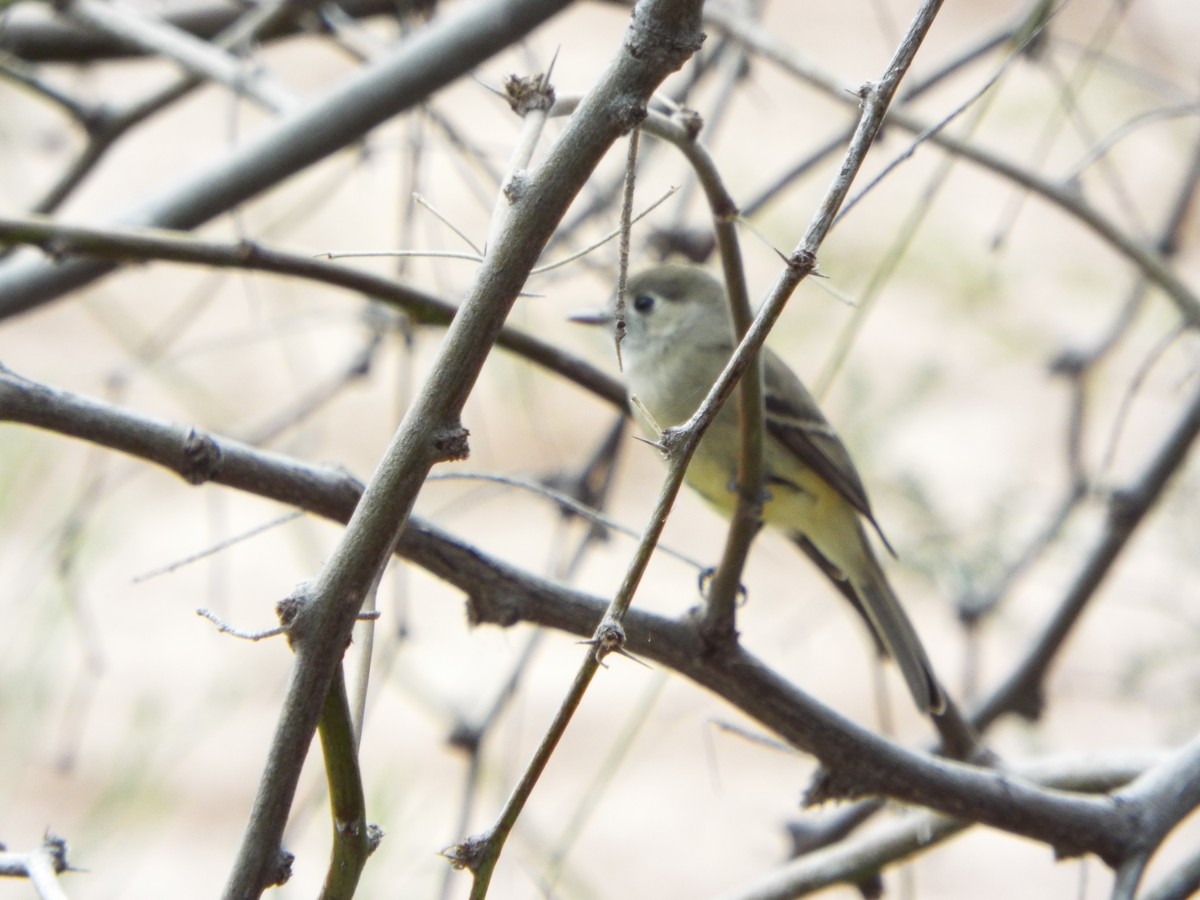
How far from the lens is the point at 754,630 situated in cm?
496

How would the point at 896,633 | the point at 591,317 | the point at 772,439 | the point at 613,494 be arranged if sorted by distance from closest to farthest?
the point at 896,633, the point at 772,439, the point at 591,317, the point at 613,494

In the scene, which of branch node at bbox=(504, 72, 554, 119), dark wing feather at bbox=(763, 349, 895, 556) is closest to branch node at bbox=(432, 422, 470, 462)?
branch node at bbox=(504, 72, 554, 119)

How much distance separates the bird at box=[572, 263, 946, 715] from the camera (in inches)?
112

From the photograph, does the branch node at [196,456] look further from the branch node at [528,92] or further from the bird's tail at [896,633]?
the bird's tail at [896,633]

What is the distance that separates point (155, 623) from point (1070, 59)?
198 inches

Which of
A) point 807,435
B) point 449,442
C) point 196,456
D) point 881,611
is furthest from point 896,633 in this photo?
point 449,442

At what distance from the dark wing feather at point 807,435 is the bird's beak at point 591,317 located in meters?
0.40

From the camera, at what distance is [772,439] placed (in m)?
3.01

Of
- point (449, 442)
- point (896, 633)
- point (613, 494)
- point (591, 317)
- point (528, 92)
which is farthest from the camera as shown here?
point (613, 494)

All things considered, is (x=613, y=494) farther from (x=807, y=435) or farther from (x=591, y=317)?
(x=807, y=435)

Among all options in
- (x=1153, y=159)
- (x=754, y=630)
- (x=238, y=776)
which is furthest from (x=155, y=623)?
(x=1153, y=159)

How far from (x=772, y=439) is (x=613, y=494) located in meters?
1.72

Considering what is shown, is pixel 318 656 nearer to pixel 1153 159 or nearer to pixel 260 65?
pixel 260 65

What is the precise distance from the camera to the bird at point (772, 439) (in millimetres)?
2855
